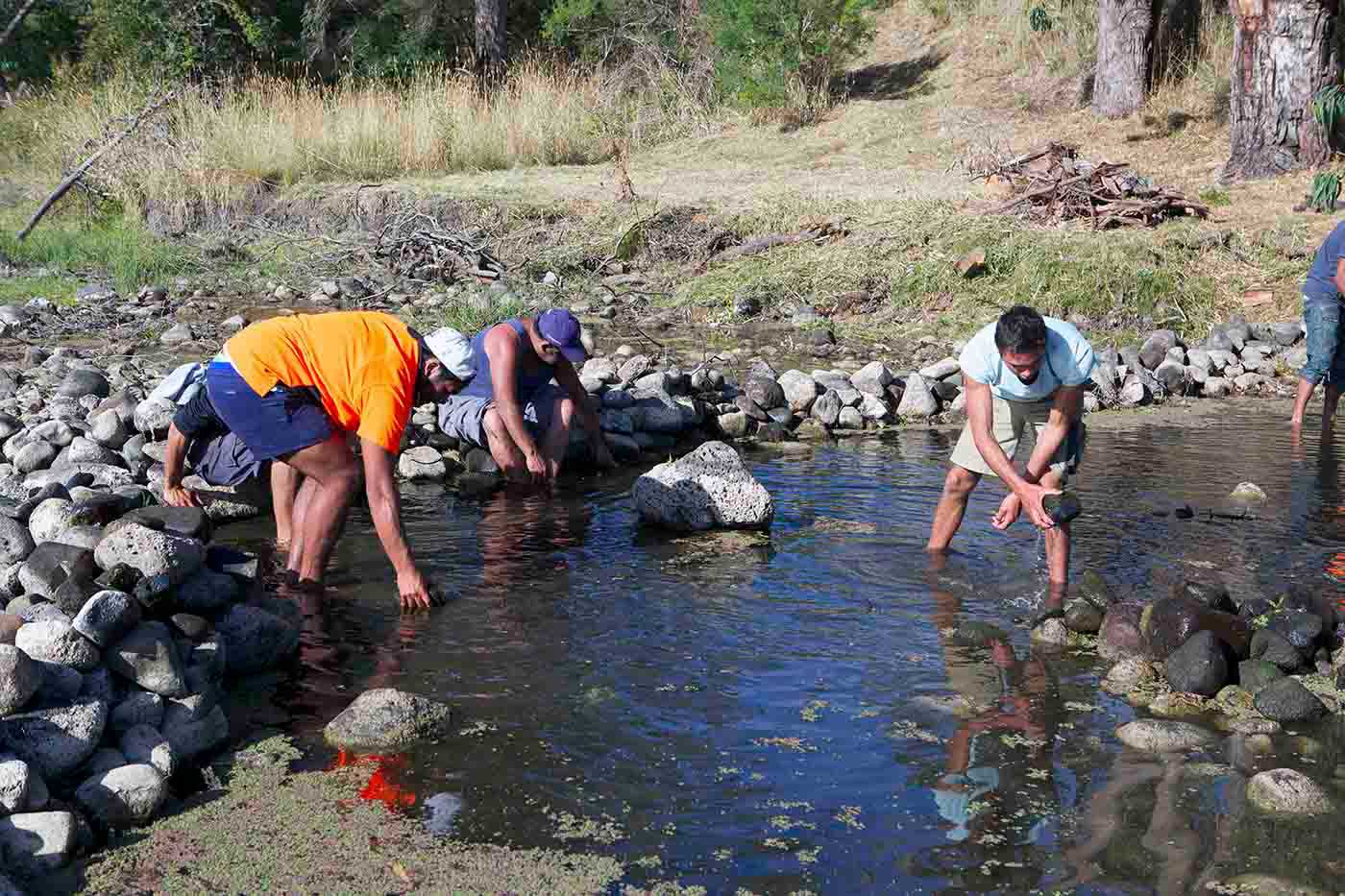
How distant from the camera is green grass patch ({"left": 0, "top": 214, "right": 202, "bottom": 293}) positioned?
15.5 metres

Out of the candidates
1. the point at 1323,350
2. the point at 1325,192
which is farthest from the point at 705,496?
the point at 1325,192

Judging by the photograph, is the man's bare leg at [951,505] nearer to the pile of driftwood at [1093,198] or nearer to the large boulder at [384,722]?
the large boulder at [384,722]

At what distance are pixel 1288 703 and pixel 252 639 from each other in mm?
4039

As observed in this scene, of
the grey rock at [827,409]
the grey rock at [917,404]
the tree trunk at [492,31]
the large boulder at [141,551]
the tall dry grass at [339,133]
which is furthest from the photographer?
the tree trunk at [492,31]

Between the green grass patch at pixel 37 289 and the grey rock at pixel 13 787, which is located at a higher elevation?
the green grass patch at pixel 37 289

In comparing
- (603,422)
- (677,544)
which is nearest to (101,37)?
(603,422)

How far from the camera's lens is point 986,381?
21.1ft

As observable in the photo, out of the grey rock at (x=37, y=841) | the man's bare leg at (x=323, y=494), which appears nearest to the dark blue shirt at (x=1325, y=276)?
the man's bare leg at (x=323, y=494)

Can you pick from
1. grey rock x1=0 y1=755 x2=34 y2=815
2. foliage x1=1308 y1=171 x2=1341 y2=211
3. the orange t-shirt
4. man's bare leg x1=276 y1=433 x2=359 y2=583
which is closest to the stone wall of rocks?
grey rock x1=0 y1=755 x2=34 y2=815

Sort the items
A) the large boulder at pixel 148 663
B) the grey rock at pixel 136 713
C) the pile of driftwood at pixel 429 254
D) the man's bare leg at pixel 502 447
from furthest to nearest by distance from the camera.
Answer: the pile of driftwood at pixel 429 254 < the man's bare leg at pixel 502 447 < the large boulder at pixel 148 663 < the grey rock at pixel 136 713

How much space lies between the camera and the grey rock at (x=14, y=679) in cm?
449

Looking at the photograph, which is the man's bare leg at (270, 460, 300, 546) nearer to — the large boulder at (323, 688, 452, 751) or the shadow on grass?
the large boulder at (323, 688, 452, 751)

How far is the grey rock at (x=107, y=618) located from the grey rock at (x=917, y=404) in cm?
709

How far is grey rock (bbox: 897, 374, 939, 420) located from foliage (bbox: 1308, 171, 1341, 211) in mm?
5943
